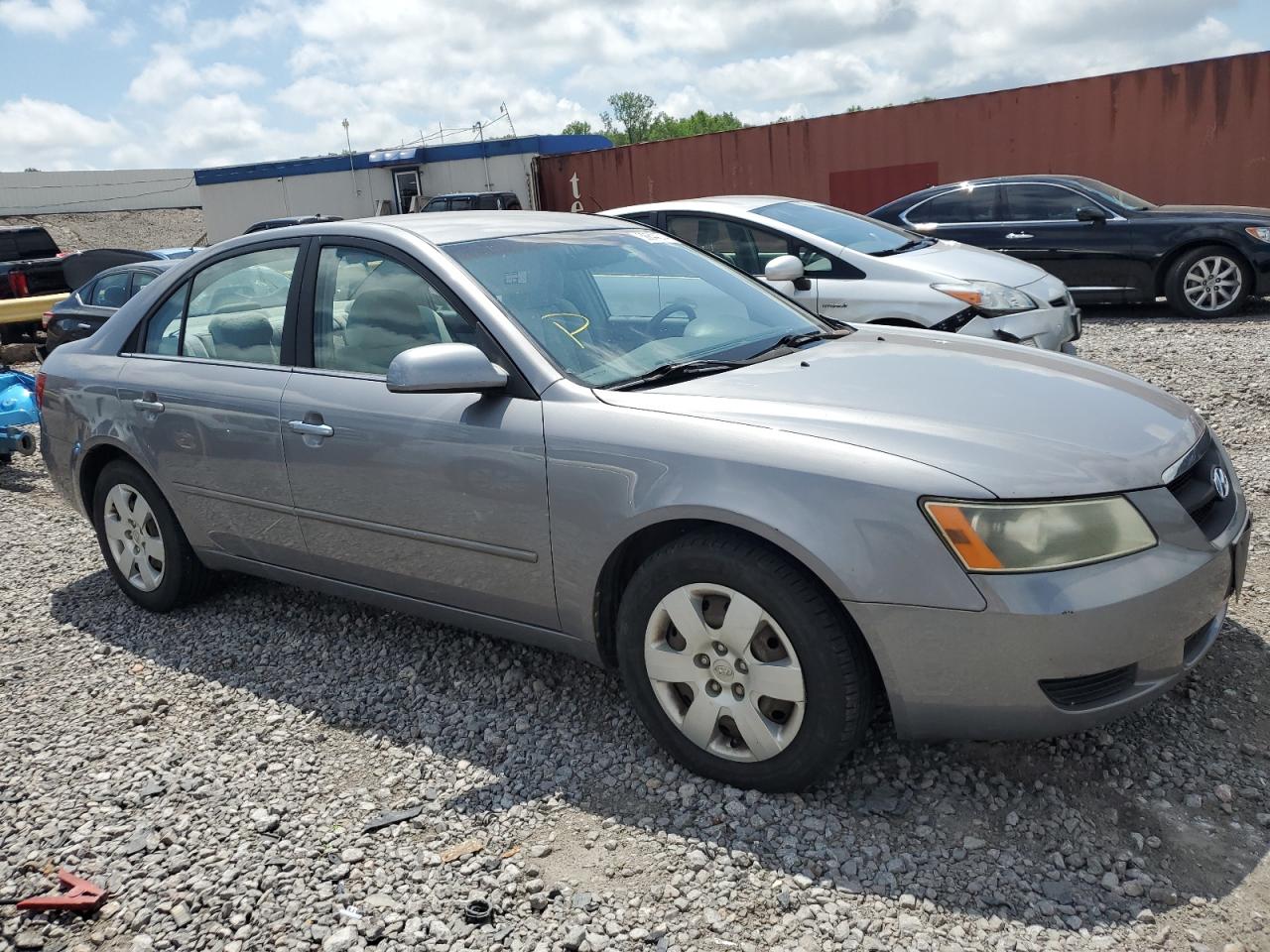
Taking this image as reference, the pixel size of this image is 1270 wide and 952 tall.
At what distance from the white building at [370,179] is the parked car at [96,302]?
49.2 ft

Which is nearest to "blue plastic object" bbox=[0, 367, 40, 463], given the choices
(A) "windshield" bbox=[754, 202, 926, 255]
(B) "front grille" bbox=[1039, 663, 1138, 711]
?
(A) "windshield" bbox=[754, 202, 926, 255]

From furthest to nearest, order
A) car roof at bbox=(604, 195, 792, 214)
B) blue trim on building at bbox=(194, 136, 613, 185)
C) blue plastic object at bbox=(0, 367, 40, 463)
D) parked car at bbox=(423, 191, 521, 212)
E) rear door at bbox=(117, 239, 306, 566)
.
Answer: blue trim on building at bbox=(194, 136, 613, 185) → parked car at bbox=(423, 191, 521, 212) → car roof at bbox=(604, 195, 792, 214) → blue plastic object at bbox=(0, 367, 40, 463) → rear door at bbox=(117, 239, 306, 566)

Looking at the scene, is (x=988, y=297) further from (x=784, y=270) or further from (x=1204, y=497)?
(x=1204, y=497)

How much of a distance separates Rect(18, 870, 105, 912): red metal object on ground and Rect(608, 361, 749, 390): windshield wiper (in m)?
1.92

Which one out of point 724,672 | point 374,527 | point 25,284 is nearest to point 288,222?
point 25,284

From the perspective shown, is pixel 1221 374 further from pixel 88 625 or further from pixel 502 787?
pixel 88 625

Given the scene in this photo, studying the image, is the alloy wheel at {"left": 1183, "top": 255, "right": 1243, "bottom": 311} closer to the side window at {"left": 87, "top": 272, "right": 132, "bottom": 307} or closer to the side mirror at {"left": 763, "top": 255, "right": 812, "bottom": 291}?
the side mirror at {"left": 763, "top": 255, "right": 812, "bottom": 291}

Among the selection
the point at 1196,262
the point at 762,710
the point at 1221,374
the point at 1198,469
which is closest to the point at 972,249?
the point at 1221,374

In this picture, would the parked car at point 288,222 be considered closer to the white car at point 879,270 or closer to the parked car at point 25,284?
the white car at point 879,270

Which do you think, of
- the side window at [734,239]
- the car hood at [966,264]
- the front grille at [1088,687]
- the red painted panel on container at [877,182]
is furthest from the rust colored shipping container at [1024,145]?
the front grille at [1088,687]

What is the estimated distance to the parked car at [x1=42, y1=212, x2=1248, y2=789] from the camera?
2.58 metres

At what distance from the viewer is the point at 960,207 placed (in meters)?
11.1

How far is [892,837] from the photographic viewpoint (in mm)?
2768

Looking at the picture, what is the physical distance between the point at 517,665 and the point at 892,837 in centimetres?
158
